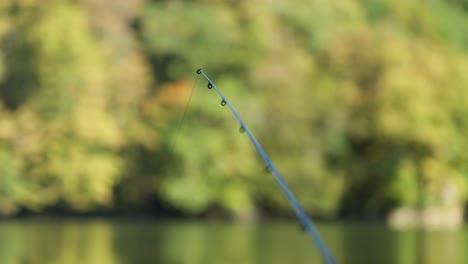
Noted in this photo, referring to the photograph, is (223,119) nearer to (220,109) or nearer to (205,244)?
(220,109)

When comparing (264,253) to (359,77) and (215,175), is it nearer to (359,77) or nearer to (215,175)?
(215,175)

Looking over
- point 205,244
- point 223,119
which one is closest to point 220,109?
point 223,119

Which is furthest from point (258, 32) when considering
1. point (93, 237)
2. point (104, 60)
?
point (93, 237)

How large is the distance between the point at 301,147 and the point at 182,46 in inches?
210

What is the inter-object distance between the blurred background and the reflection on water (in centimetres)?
58

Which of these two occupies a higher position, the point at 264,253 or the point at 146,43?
the point at 146,43

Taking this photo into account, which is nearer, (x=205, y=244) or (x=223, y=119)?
(x=205, y=244)

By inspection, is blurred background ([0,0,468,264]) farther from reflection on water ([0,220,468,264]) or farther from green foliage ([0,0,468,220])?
reflection on water ([0,220,468,264])

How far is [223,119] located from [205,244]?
14343 millimetres

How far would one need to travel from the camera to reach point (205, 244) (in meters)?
25.2

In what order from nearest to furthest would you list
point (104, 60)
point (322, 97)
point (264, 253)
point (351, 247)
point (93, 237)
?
point (264, 253) < point (351, 247) < point (93, 237) < point (104, 60) < point (322, 97)

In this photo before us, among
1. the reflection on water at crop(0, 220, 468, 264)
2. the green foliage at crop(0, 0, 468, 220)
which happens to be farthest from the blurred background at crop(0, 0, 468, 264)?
the reflection on water at crop(0, 220, 468, 264)

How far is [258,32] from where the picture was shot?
40.9 metres

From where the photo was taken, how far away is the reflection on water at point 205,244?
20578 mm
